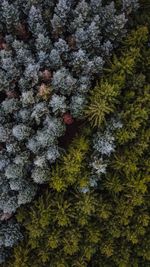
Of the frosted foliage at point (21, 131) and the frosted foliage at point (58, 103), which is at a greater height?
the frosted foliage at point (58, 103)

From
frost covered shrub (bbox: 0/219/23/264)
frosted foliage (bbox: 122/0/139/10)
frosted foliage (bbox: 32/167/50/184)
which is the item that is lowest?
frost covered shrub (bbox: 0/219/23/264)

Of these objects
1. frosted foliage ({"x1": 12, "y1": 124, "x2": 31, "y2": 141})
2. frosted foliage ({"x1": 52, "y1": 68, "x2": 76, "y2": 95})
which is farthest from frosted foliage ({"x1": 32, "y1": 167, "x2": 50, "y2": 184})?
frosted foliage ({"x1": 52, "y1": 68, "x2": 76, "y2": 95})

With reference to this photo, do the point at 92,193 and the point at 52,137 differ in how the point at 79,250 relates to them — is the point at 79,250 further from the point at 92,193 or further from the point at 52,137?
the point at 52,137

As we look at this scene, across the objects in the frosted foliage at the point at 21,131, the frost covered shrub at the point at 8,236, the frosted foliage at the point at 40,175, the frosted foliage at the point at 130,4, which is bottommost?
the frost covered shrub at the point at 8,236

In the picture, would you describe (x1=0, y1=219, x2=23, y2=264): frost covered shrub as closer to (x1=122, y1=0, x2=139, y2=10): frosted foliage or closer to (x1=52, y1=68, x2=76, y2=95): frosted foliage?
(x1=52, y1=68, x2=76, y2=95): frosted foliage

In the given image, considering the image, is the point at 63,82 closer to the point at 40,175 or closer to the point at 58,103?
the point at 58,103

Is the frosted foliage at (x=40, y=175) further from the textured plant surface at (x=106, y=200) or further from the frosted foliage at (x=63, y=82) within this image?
the frosted foliage at (x=63, y=82)

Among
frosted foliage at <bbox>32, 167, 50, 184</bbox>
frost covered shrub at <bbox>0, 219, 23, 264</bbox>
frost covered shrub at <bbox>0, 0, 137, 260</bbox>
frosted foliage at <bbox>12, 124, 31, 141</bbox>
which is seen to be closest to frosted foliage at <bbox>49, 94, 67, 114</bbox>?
frost covered shrub at <bbox>0, 0, 137, 260</bbox>

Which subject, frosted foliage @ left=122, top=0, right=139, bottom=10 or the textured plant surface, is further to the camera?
frosted foliage @ left=122, top=0, right=139, bottom=10

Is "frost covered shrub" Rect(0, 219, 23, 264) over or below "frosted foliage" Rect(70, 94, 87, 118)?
below

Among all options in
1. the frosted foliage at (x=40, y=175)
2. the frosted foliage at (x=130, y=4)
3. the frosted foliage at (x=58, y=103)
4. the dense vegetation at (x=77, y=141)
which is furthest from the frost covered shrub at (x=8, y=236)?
the frosted foliage at (x=130, y=4)
